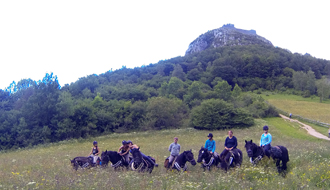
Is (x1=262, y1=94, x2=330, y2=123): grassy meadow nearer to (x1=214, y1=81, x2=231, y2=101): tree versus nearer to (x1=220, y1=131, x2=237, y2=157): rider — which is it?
(x1=214, y1=81, x2=231, y2=101): tree

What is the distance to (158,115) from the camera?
1770 inches

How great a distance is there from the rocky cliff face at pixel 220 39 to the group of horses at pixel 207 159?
139 meters

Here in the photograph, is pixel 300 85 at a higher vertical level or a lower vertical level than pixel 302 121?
higher

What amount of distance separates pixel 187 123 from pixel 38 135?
25.8m

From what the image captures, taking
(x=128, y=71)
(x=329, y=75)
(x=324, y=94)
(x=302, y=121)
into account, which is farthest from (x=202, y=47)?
(x=302, y=121)

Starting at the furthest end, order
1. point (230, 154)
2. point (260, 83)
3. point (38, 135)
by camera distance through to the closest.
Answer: point (260, 83), point (38, 135), point (230, 154)

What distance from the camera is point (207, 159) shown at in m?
10.1

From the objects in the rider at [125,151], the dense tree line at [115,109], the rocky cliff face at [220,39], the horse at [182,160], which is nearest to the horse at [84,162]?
the rider at [125,151]

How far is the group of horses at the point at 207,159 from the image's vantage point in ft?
31.8

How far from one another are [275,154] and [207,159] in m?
2.72

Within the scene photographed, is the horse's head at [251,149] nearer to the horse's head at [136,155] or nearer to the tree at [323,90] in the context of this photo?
the horse's head at [136,155]

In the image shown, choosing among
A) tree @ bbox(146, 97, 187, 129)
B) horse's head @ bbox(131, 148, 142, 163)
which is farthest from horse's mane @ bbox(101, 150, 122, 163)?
→ tree @ bbox(146, 97, 187, 129)

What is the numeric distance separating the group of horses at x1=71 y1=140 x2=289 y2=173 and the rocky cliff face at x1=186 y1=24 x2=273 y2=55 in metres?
139

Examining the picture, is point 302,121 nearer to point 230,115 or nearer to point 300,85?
point 230,115
